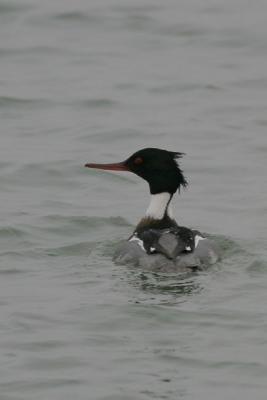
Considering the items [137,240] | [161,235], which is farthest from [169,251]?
[137,240]

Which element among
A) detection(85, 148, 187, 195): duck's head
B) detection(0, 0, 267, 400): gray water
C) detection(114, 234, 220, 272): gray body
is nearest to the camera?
detection(0, 0, 267, 400): gray water

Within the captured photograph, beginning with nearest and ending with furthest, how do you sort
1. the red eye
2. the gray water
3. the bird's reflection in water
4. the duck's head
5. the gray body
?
the gray water, the bird's reflection in water, the gray body, the duck's head, the red eye

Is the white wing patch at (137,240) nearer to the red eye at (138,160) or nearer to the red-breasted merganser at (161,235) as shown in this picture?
the red-breasted merganser at (161,235)

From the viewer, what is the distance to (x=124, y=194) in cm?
1675

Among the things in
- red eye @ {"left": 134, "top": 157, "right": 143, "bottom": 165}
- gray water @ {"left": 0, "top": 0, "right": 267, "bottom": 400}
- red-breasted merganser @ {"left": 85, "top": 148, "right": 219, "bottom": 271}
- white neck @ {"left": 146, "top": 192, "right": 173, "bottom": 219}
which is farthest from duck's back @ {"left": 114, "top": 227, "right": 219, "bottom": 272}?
red eye @ {"left": 134, "top": 157, "right": 143, "bottom": 165}

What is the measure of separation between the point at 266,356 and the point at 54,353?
1630 mm

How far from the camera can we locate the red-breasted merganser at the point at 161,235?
13.0 metres

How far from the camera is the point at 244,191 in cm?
1667

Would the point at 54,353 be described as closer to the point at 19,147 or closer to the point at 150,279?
the point at 150,279

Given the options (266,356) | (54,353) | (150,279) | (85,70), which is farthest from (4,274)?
(85,70)

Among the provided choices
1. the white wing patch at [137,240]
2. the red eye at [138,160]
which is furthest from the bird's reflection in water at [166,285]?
the red eye at [138,160]

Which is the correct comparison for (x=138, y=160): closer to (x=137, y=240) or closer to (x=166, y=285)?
(x=137, y=240)

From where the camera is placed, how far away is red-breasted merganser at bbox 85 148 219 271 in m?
13.0

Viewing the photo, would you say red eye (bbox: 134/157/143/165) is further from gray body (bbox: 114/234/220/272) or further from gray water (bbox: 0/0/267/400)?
gray body (bbox: 114/234/220/272)
